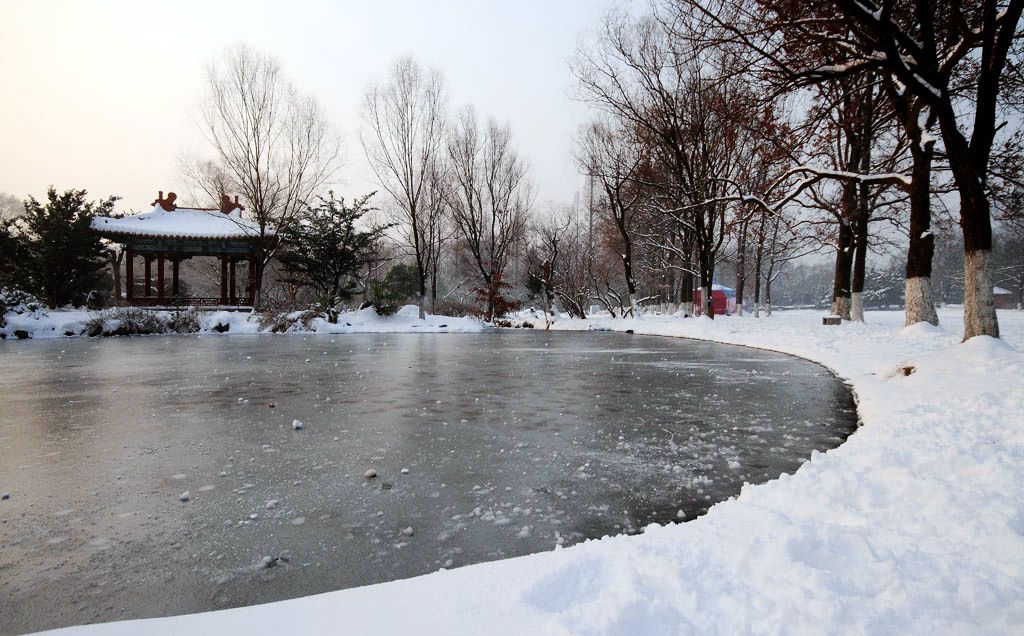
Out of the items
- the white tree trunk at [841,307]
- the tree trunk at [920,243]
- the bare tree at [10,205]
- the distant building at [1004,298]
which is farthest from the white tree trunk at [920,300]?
the bare tree at [10,205]

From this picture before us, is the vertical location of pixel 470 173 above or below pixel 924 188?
above

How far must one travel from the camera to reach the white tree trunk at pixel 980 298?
7.82m

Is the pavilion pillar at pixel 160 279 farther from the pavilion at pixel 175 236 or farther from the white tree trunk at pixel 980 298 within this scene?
the white tree trunk at pixel 980 298

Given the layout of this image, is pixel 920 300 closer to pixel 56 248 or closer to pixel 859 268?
pixel 859 268

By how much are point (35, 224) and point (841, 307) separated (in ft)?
116

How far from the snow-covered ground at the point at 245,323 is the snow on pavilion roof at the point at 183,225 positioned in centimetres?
460

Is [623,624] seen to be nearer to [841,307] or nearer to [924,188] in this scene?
[924,188]

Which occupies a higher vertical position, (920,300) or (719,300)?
(719,300)

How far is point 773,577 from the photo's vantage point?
2041 millimetres

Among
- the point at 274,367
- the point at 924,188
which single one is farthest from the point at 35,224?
the point at 924,188

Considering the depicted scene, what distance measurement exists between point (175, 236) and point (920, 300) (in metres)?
30.2

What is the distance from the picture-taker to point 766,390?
7.86 meters

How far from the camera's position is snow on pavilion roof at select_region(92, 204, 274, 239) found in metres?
25.1

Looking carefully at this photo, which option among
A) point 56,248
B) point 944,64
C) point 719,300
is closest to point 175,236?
point 56,248
